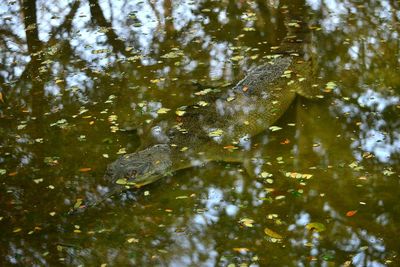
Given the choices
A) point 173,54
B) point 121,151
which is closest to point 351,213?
point 121,151

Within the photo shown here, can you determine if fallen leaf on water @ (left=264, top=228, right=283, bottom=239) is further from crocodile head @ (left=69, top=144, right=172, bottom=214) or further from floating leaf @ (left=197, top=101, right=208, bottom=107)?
floating leaf @ (left=197, top=101, right=208, bottom=107)

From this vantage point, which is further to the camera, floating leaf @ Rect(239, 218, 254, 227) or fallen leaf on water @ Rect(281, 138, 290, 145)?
fallen leaf on water @ Rect(281, 138, 290, 145)

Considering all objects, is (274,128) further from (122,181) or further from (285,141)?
(122,181)

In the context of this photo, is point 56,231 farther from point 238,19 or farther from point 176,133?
point 238,19

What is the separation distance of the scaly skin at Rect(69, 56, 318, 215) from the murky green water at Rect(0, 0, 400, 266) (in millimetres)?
159

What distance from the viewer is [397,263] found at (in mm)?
4969

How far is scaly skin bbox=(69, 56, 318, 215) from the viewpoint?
632cm

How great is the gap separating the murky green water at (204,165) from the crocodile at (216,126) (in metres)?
0.16

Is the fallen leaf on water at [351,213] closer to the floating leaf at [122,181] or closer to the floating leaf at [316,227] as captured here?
the floating leaf at [316,227]

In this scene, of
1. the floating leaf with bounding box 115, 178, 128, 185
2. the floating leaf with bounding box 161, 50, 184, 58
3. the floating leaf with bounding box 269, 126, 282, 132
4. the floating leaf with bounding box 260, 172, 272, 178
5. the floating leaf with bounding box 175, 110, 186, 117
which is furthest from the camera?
the floating leaf with bounding box 161, 50, 184, 58

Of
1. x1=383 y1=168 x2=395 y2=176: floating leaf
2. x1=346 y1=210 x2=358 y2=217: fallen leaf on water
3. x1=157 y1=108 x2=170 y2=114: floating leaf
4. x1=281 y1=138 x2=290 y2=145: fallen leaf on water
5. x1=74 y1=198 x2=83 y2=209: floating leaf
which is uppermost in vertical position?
x1=157 y1=108 x2=170 y2=114: floating leaf

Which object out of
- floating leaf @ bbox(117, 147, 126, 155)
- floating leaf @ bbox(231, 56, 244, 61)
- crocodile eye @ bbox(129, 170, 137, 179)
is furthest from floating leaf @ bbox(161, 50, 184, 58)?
crocodile eye @ bbox(129, 170, 137, 179)

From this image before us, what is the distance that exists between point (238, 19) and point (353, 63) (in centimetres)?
317

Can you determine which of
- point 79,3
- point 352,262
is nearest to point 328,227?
point 352,262
